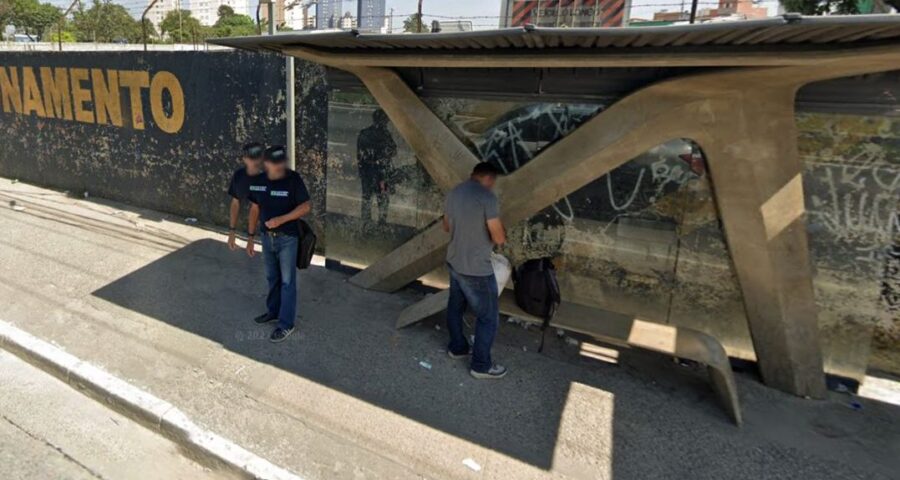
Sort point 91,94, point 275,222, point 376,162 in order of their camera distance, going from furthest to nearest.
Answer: point 91,94
point 376,162
point 275,222

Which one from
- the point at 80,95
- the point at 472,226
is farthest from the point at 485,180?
the point at 80,95

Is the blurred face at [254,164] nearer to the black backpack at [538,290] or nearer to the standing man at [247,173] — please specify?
the standing man at [247,173]

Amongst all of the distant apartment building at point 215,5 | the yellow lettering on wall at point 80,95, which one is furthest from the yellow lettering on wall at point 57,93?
the distant apartment building at point 215,5

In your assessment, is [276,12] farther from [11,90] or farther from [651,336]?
[11,90]

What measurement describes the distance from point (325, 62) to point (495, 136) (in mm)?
1730

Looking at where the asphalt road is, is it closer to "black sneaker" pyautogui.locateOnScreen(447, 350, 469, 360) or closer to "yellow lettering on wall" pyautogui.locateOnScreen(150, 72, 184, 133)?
"black sneaker" pyautogui.locateOnScreen(447, 350, 469, 360)

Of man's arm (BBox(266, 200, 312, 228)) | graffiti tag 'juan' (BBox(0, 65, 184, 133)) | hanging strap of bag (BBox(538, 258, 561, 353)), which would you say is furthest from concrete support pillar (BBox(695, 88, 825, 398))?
graffiti tag 'juan' (BBox(0, 65, 184, 133))

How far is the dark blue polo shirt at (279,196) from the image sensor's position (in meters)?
4.23

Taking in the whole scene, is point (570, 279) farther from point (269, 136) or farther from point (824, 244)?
point (269, 136)

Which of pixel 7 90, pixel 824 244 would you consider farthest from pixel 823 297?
pixel 7 90

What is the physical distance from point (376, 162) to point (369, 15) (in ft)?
12.8

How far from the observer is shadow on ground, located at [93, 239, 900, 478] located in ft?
10.7

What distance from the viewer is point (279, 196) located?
4219mm

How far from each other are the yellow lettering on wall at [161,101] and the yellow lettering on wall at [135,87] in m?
0.22
